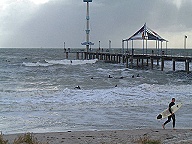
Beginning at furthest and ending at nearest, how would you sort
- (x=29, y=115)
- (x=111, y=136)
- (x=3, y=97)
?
(x=3, y=97), (x=29, y=115), (x=111, y=136)

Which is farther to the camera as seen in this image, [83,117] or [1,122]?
[83,117]

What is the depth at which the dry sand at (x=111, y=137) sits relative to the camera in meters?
9.41

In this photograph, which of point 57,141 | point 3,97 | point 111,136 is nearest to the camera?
point 57,141

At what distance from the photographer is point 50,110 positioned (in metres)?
16.2

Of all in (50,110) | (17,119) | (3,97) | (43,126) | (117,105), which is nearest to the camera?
(43,126)

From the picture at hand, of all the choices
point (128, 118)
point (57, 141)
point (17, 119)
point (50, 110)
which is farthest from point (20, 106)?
point (57, 141)

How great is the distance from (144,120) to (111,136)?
3947mm

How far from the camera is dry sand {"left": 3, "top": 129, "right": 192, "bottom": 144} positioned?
30.9 ft

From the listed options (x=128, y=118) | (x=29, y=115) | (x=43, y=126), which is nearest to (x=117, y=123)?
(x=128, y=118)

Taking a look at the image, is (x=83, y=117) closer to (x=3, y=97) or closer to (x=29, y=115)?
(x=29, y=115)

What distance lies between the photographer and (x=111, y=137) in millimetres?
10148

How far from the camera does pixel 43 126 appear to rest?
1260 cm

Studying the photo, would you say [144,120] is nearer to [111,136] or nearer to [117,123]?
[117,123]

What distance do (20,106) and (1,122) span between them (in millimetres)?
3931
